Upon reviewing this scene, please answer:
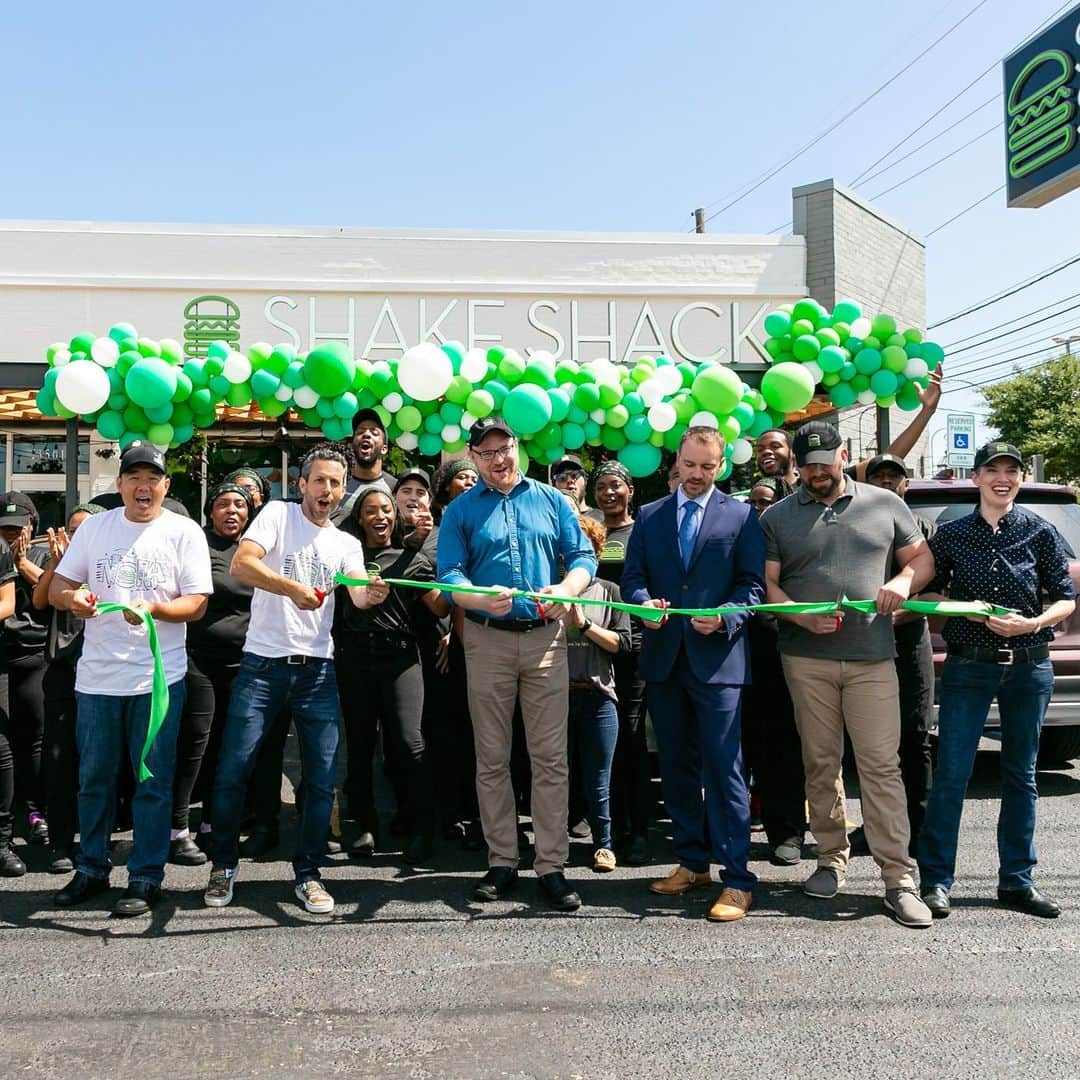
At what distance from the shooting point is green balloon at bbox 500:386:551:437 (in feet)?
23.7

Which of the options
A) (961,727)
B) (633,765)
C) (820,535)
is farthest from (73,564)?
(961,727)

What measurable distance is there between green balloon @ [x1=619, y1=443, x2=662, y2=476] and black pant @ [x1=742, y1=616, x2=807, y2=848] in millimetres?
2772

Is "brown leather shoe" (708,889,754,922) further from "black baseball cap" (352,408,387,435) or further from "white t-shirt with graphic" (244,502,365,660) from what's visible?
"black baseball cap" (352,408,387,435)

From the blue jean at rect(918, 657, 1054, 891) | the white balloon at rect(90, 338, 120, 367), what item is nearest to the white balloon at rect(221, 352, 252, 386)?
the white balloon at rect(90, 338, 120, 367)

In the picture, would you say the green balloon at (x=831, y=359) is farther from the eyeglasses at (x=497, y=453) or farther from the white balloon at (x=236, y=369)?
the white balloon at (x=236, y=369)

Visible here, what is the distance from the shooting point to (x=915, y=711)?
4625 mm

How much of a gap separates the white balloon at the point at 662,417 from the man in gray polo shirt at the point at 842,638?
10.4 ft

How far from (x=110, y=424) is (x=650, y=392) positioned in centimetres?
410

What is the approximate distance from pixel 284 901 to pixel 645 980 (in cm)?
170

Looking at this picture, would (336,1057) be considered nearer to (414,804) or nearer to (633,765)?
(414,804)

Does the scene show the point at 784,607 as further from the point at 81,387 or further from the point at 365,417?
the point at 81,387

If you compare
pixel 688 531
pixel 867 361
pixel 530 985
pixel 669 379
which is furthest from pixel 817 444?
pixel 867 361

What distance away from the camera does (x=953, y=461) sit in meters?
18.0

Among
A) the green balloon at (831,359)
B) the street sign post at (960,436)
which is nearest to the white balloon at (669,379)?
the green balloon at (831,359)
